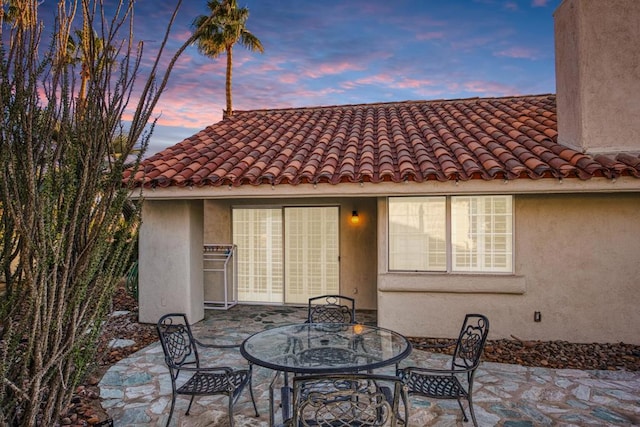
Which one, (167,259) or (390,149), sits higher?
(390,149)

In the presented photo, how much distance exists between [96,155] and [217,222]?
316 inches

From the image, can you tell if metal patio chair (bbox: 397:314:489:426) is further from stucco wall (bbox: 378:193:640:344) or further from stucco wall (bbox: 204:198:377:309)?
stucco wall (bbox: 204:198:377:309)

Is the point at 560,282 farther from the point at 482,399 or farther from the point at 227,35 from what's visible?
the point at 227,35

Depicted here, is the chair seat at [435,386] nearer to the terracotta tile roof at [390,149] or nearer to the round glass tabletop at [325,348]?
the round glass tabletop at [325,348]

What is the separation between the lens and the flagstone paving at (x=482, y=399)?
14.6 feet

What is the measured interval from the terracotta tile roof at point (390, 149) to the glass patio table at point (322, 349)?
2.72 meters

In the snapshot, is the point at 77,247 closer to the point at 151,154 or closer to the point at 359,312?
the point at 151,154

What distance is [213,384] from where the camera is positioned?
4.23 metres

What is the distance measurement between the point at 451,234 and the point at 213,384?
5.09 meters

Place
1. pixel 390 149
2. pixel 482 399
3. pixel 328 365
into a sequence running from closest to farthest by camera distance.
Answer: pixel 328 365 < pixel 482 399 < pixel 390 149

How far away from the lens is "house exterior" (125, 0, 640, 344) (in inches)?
263

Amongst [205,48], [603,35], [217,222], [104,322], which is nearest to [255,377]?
[104,322]

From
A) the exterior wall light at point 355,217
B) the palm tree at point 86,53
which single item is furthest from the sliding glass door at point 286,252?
the palm tree at point 86,53

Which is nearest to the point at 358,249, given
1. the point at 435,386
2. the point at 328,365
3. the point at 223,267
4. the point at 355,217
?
the point at 355,217
